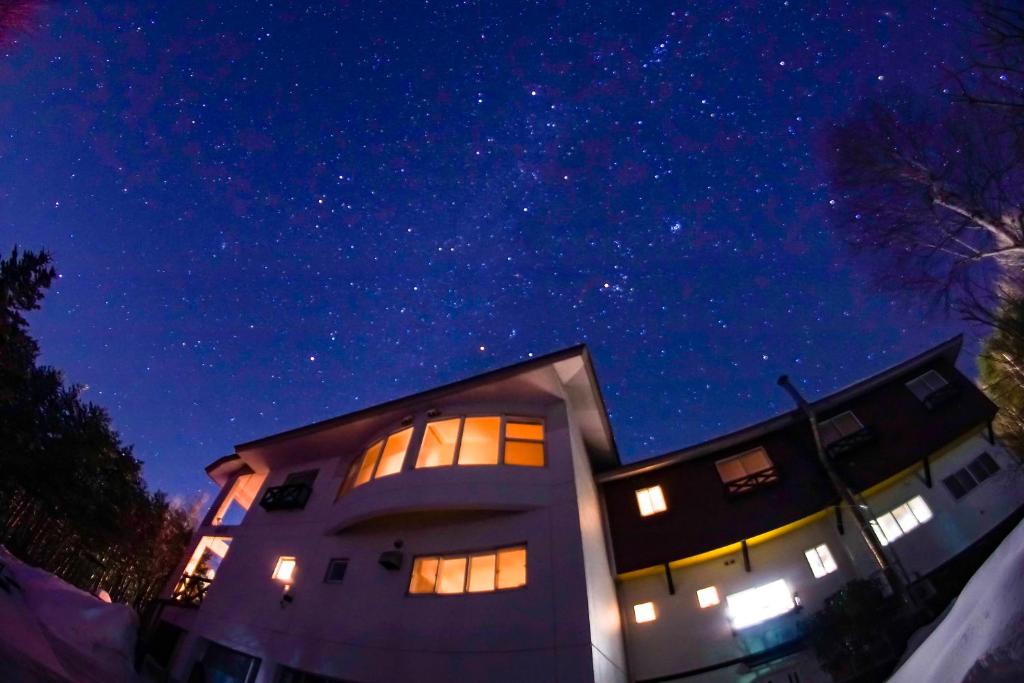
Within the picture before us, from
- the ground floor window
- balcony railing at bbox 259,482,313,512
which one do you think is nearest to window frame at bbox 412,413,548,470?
balcony railing at bbox 259,482,313,512

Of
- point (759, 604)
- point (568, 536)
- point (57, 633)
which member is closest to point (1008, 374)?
point (759, 604)

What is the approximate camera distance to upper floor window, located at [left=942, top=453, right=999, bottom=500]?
1388 cm

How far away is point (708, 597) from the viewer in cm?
1348

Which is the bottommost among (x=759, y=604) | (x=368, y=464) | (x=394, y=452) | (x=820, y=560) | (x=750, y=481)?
(x=759, y=604)

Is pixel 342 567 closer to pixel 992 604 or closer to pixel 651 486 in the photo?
pixel 651 486

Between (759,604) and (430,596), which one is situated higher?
(759,604)

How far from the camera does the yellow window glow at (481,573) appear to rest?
11.0 m

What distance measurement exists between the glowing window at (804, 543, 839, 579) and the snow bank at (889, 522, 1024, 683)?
501 inches

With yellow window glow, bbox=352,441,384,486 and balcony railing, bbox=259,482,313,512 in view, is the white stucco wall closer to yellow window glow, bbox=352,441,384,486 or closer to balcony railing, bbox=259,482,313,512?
balcony railing, bbox=259,482,313,512

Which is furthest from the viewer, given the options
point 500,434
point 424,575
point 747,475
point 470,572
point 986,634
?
point 747,475

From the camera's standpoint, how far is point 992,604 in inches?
91.4

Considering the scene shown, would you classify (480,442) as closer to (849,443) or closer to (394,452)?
(394,452)

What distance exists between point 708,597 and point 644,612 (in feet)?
6.78

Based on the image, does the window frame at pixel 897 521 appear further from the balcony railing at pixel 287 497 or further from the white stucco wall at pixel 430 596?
the balcony railing at pixel 287 497
